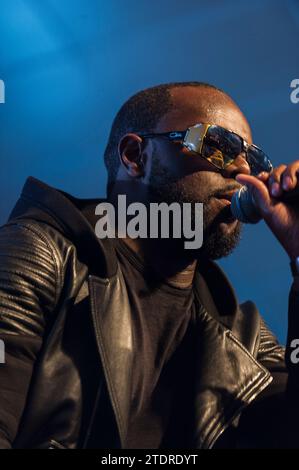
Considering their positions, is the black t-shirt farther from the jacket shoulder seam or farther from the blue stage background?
the blue stage background

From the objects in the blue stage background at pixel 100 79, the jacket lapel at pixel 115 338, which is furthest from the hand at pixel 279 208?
the blue stage background at pixel 100 79

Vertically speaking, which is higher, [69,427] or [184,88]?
[184,88]

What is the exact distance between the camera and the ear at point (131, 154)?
1.49 meters

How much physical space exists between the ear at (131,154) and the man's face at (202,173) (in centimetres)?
4

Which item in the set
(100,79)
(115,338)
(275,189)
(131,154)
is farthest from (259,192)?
(100,79)

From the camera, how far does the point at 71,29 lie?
2.29 metres

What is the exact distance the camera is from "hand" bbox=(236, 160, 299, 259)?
3.24ft

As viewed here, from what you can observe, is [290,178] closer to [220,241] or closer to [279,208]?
[279,208]

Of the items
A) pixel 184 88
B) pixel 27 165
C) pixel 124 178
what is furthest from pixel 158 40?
pixel 124 178

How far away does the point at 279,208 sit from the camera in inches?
39.0

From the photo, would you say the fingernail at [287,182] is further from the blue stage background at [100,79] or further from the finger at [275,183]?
the blue stage background at [100,79]

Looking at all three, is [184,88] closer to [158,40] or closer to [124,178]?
[124,178]

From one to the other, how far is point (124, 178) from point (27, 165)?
919 millimetres

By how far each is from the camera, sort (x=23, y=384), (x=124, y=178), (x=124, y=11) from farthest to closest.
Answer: (x=124, y=11), (x=124, y=178), (x=23, y=384)
